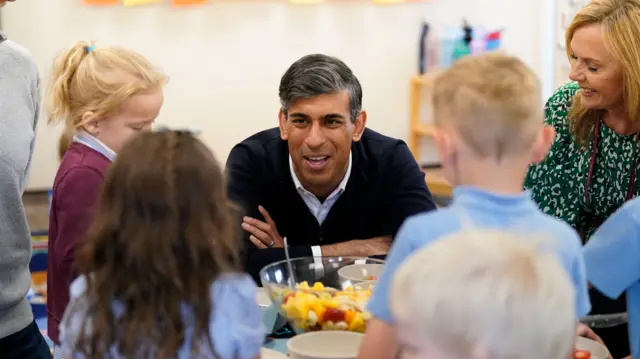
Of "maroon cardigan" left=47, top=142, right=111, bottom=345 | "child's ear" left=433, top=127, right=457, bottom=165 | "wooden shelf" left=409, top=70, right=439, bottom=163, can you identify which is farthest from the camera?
"wooden shelf" left=409, top=70, right=439, bottom=163

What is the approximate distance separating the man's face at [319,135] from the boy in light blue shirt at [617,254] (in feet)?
3.24

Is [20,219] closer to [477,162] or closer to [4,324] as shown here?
[4,324]

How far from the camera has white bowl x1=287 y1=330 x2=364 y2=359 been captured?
182cm

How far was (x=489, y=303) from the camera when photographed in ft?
3.66

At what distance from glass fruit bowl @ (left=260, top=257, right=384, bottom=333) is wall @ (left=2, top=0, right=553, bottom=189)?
14.5ft

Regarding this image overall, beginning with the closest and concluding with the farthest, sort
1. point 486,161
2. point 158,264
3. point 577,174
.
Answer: point 158,264, point 486,161, point 577,174

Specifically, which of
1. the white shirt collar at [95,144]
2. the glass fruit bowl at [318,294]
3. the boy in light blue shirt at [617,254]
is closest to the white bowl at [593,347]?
the boy in light blue shirt at [617,254]

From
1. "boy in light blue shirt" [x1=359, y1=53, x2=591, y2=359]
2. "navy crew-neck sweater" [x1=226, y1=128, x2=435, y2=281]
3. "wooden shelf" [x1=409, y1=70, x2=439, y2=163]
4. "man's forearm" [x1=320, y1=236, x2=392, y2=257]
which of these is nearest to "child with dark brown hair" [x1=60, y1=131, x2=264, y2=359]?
"boy in light blue shirt" [x1=359, y1=53, x2=591, y2=359]

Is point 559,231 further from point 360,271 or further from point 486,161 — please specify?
point 360,271

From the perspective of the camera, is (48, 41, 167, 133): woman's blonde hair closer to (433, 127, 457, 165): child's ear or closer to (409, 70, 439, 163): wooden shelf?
(433, 127, 457, 165): child's ear

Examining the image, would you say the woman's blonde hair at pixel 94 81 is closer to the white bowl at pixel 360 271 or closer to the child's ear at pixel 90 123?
the child's ear at pixel 90 123

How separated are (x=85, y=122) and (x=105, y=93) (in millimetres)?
88

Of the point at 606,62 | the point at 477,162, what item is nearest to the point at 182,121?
the point at 606,62

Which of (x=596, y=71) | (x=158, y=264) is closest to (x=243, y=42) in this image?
(x=596, y=71)
